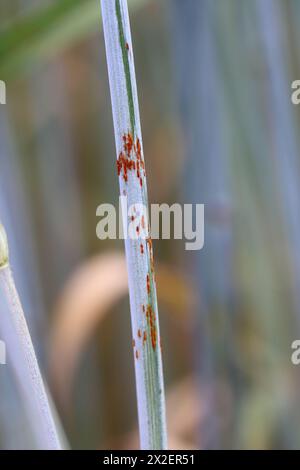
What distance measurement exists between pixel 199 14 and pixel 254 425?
58 centimetres

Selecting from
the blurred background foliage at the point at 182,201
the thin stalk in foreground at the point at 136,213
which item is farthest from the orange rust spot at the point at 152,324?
the blurred background foliage at the point at 182,201

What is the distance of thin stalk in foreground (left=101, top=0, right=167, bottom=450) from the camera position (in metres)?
0.38

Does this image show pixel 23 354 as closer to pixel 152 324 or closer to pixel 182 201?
pixel 152 324

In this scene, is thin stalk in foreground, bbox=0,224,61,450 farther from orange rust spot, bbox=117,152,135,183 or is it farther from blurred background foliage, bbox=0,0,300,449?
blurred background foliage, bbox=0,0,300,449

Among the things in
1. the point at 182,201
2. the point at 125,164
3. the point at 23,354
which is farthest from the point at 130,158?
the point at 182,201

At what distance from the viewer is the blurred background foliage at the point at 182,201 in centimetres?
86

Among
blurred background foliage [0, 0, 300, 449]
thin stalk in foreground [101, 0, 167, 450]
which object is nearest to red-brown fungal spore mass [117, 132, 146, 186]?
thin stalk in foreground [101, 0, 167, 450]

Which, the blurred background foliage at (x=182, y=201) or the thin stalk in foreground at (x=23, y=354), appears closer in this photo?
the thin stalk in foreground at (x=23, y=354)

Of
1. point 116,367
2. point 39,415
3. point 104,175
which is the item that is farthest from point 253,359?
point 39,415

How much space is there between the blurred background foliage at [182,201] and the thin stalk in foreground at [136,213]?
10.9 inches

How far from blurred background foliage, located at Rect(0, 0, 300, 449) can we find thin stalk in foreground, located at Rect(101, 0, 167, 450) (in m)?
0.28

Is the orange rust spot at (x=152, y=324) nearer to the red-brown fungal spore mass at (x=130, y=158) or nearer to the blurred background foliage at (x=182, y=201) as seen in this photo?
the red-brown fungal spore mass at (x=130, y=158)

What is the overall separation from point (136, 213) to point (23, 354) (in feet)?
0.35

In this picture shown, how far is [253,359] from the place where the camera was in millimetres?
1007
